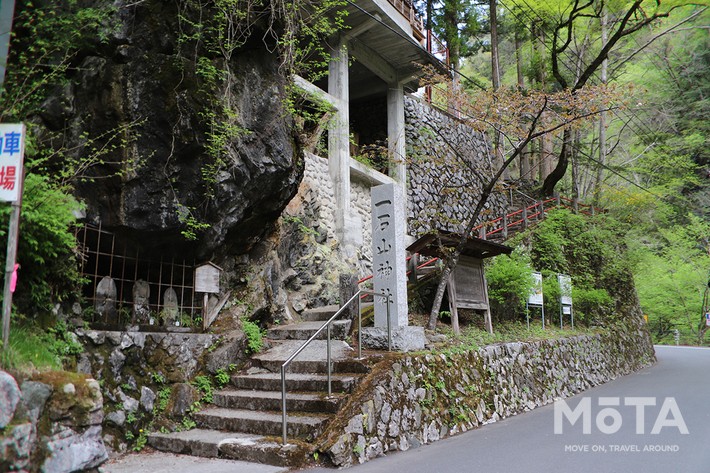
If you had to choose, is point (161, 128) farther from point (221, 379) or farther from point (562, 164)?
point (562, 164)

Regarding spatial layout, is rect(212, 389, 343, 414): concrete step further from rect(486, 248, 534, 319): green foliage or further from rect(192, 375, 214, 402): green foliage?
rect(486, 248, 534, 319): green foliage

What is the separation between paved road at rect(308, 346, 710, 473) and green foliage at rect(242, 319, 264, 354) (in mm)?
2969

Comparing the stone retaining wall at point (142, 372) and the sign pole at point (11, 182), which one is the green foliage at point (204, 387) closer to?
the stone retaining wall at point (142, 372)

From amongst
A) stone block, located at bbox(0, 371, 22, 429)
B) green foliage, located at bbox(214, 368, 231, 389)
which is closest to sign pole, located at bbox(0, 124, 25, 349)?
stone block, located at bbox(0, 371, 22, 429)

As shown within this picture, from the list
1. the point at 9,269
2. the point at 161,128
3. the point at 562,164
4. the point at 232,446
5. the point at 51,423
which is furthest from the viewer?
the point at 562,164

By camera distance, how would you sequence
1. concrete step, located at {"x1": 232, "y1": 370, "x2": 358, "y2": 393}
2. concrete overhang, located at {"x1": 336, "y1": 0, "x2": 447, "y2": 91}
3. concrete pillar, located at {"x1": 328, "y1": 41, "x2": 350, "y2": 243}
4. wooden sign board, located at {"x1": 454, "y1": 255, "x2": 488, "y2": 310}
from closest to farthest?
concrete step, located at {"x1": 232, "y1": 370, "x2": 358, "y2": 393}, wooden sign board, located at {"x1": 454, "y1": 255, "x2": 488, "y2": 310}, concrete pillar, located at {"x1": 328, "y1": 41, "x2": 350, "y2": 243}, concrete overhang, located at {"x1": 336, "y1": 0, "x2": 447, "y2": 91}

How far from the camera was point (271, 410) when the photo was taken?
6555mm

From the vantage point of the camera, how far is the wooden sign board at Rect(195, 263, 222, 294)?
760 cm

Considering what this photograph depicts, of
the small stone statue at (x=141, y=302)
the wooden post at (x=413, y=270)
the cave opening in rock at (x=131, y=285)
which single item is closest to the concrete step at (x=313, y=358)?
the cave opening in rock at (x=131, y=285)

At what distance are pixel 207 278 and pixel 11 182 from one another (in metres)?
3.47

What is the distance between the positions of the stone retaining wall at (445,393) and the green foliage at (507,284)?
1.23 metres

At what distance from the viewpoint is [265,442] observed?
18.6 ft

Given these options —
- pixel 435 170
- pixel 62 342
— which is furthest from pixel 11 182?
pixel 435 170

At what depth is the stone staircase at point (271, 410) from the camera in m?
5.61
